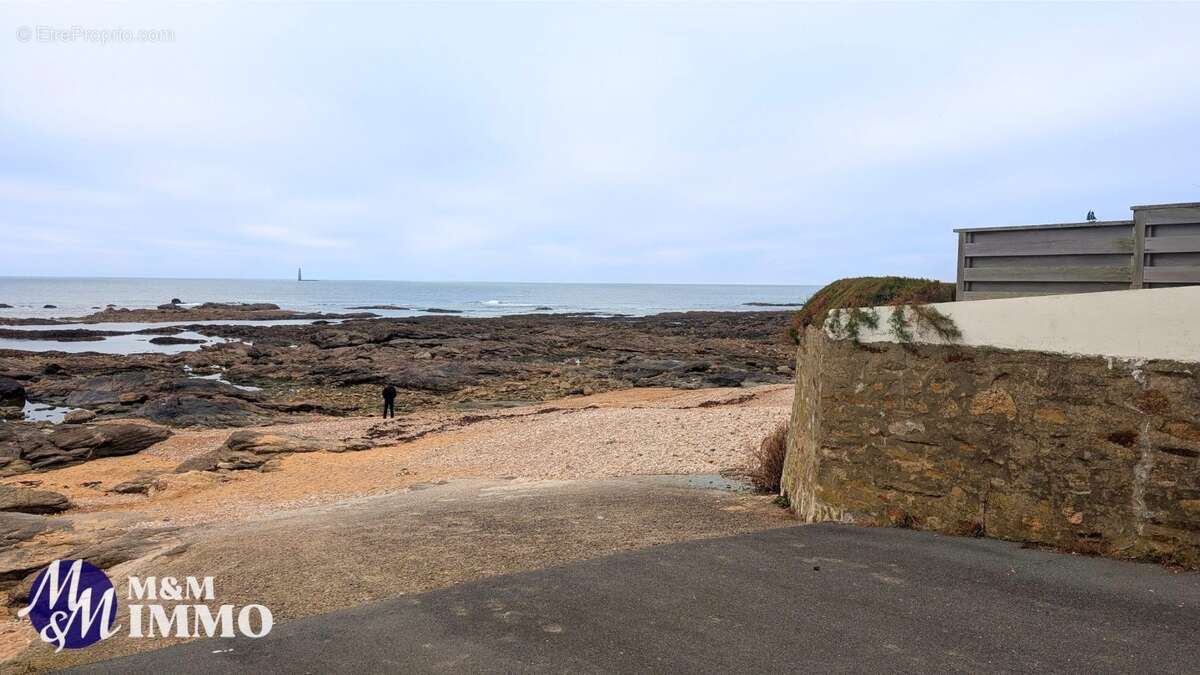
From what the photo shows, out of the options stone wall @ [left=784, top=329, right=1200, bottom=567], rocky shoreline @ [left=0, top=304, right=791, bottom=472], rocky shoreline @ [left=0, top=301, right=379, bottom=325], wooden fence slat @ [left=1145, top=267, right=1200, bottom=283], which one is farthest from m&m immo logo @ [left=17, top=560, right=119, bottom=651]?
rocky shoreline @ [left=0, top=301, right=379, bottom=325]

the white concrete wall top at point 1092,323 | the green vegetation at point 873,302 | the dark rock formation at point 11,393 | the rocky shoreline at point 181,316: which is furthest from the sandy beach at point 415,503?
the rocky shoreline at point 181,316

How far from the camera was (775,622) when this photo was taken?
496 cm

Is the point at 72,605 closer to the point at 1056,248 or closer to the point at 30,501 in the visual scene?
the point at 30,501

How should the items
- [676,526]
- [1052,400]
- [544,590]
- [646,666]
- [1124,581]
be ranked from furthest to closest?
[676,526] < [1052,400] < [544,590] < [1124,581] < [646,666]

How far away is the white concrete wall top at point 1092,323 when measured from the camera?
5441 mm

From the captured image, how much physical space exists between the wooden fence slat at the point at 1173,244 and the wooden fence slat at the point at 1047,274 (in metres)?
0.27

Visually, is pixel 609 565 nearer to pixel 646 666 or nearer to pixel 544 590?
pixel 544 590

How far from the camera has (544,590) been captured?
18.5ft

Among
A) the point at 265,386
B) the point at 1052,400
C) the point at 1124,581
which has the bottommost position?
the point at 265,386

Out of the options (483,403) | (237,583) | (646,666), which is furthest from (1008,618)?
(483,403)

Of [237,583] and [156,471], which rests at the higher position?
[237,583]

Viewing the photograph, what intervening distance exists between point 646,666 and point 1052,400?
12.7 ft

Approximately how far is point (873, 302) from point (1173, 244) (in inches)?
111

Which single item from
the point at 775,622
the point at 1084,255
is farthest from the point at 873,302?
the point at 775,622
